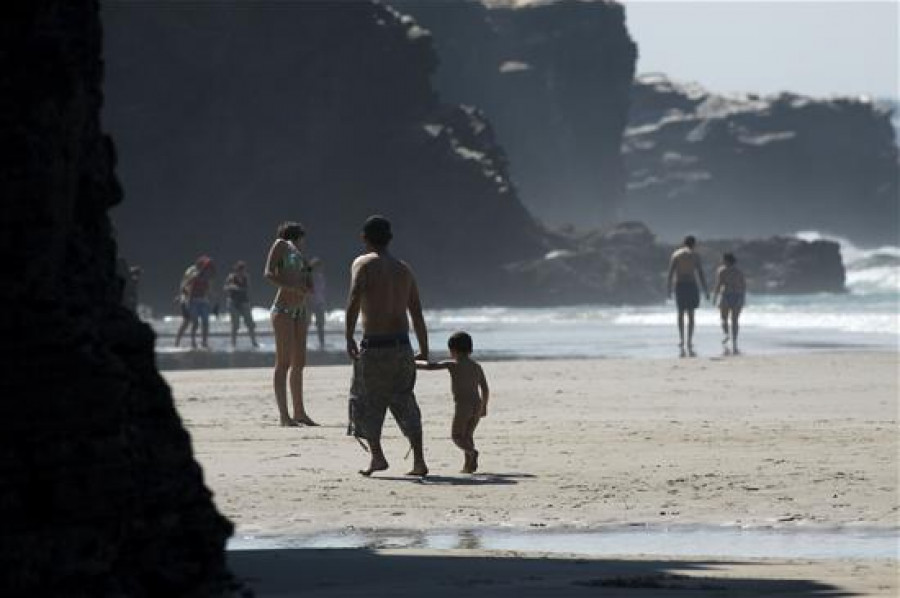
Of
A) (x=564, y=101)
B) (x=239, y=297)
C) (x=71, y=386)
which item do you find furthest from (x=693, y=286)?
(x=564, y=101)

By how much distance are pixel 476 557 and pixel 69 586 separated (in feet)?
11.7

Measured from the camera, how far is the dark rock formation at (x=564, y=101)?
170 meters

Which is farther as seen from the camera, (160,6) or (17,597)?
(160,6)

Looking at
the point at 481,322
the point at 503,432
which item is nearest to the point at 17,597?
the point at 503,432

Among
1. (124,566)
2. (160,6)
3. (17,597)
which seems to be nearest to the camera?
(17,597)

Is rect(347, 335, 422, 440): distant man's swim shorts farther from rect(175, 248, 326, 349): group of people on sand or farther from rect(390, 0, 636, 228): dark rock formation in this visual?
rect(390, 0, 636, 228): dark rock formation

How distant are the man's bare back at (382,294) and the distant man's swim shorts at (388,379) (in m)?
0.07

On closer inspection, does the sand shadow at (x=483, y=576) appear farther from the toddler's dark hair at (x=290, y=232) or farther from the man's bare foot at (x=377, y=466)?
the toddler's dark hair at (x=290, y=232)

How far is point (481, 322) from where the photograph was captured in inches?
2356

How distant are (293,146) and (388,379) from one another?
87.2m

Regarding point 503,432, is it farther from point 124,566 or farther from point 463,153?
point 463,153

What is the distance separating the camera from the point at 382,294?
37.1 feet

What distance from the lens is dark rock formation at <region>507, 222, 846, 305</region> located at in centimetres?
9631

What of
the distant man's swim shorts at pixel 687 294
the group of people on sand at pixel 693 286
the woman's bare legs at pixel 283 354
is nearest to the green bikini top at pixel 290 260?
the woman's bare legs at pixel 283 354
